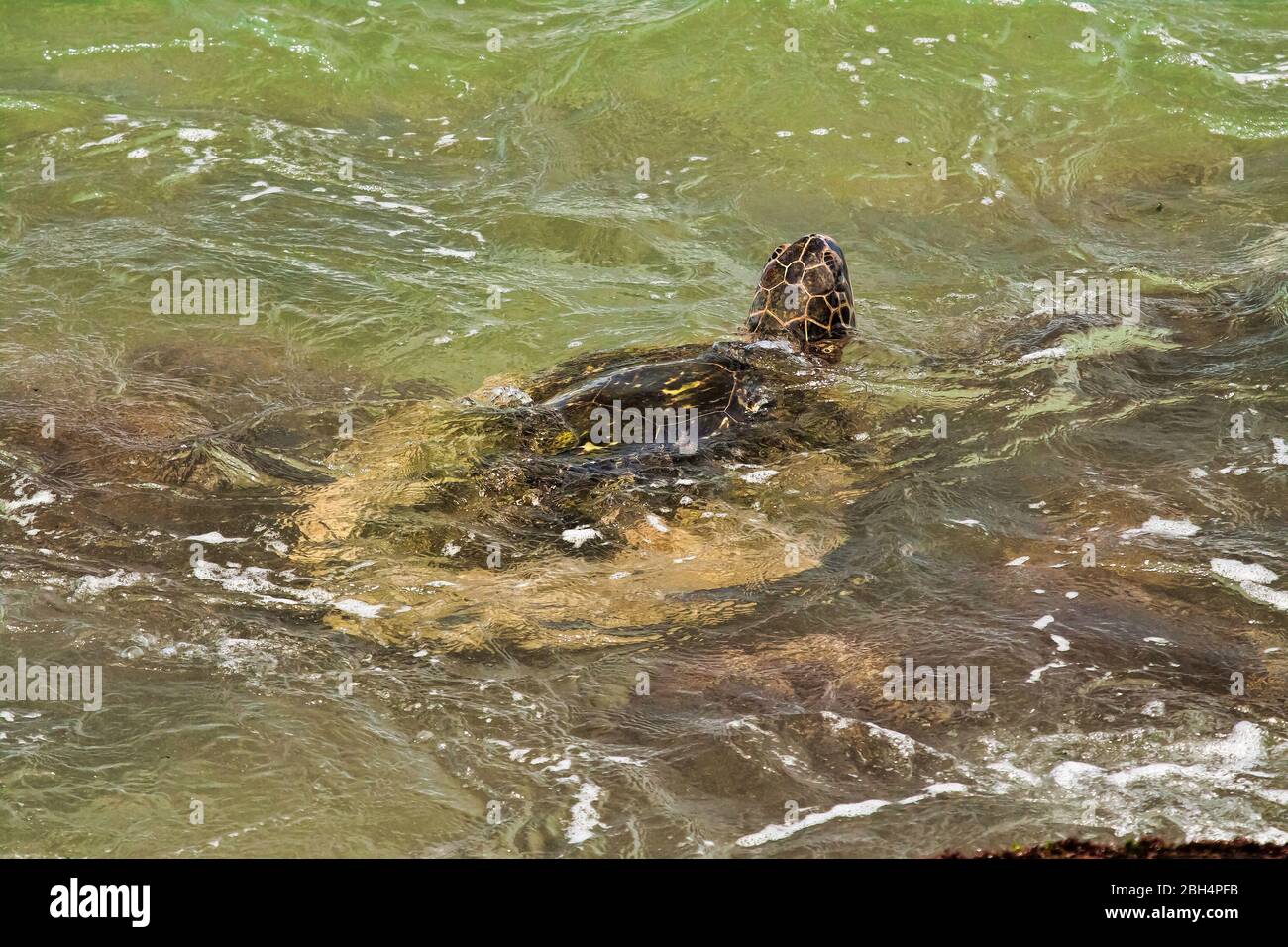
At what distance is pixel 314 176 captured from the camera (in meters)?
8.47

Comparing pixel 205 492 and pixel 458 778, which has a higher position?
pixel 205 492

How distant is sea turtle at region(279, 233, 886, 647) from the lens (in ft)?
15.2

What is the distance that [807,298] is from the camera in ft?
21.4

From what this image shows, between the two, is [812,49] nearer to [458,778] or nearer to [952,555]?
[952,555]

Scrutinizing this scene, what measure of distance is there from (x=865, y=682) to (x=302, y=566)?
2212mm

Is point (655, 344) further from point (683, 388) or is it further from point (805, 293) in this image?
point (683, 388)

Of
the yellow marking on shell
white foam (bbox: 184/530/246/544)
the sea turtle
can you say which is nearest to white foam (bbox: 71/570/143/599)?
white foam (bbox: 184/530/246/544)

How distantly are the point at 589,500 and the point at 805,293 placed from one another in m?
1.98

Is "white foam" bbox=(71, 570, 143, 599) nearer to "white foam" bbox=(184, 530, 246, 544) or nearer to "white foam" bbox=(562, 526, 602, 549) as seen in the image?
"white foam" bbox=(184, 530, 246, 544)

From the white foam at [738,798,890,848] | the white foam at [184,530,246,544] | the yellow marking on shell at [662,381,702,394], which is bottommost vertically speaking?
the white foam at [738,798,890,848]

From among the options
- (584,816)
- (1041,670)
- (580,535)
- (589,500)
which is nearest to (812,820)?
(584,816)

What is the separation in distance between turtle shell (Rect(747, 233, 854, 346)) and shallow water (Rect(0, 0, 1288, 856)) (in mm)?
267
